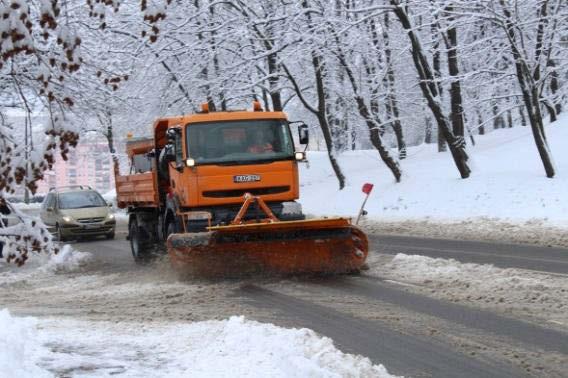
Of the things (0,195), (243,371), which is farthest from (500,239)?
(0,195)

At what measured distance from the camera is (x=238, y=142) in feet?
40.8

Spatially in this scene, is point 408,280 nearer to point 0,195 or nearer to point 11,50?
point 0,195

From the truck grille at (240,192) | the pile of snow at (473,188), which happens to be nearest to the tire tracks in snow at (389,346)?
the truck grille at (240,192)

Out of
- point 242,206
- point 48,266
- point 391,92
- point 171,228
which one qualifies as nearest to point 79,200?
point 48,266

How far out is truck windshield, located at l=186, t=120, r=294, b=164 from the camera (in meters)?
12.2

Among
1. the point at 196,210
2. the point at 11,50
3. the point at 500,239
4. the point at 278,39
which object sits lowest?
the point at 500,239

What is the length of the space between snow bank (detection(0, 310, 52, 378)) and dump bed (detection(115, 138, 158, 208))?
7.72 m

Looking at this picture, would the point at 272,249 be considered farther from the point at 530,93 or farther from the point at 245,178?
the point at 530,93

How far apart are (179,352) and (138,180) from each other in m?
9.76

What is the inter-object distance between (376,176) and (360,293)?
72.9 ft

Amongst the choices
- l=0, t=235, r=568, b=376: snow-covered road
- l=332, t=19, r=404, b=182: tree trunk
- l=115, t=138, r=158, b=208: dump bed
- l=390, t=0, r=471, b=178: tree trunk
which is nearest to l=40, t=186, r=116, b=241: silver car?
l=115, t=138, r=158, b=208: dump bed

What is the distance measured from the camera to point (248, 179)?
39.5ft

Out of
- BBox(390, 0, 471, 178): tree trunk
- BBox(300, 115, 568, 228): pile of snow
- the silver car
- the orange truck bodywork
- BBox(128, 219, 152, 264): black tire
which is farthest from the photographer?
BBox(390, 0, 471, 178): tree trunk

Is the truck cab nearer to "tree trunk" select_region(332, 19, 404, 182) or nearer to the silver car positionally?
the silver car
